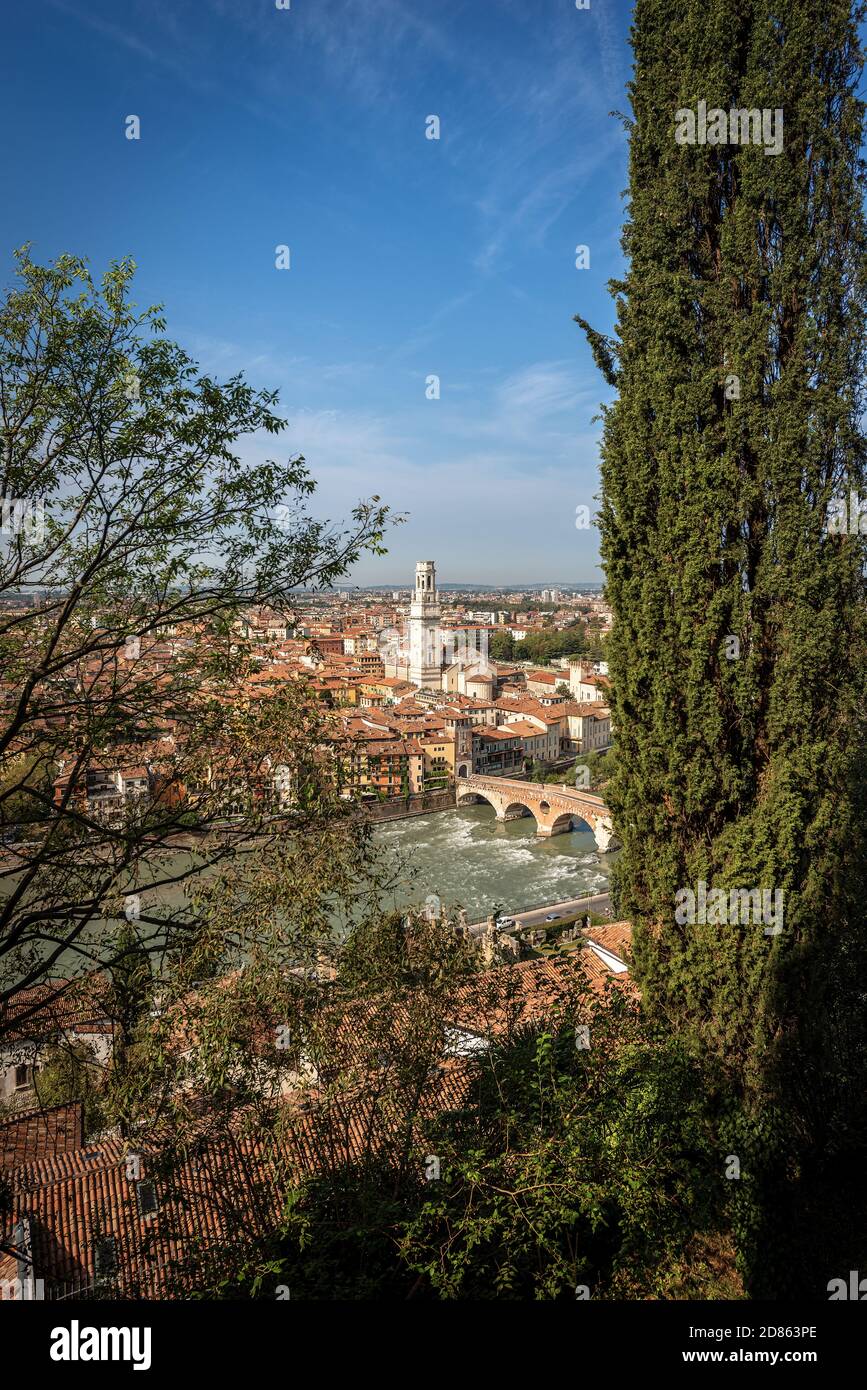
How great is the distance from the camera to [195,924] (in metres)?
2.84

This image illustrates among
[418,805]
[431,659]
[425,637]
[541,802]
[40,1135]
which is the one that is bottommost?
[418,805]

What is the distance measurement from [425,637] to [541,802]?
75.8 feet

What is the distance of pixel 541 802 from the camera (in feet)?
77.3

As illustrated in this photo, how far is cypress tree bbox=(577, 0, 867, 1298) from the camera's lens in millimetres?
3611

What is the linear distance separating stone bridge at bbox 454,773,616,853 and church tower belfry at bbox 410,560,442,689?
18725 millimetres

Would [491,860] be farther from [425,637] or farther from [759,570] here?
[425,637]

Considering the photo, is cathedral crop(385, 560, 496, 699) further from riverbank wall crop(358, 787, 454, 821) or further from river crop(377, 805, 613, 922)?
river crop(377, 805, 613, 922)

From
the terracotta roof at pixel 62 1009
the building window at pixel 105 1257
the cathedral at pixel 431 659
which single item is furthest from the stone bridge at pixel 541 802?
the terracotta roof at pixel 62 1009

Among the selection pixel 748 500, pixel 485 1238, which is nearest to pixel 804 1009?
pixel 485 1238

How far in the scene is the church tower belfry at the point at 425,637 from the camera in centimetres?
4444

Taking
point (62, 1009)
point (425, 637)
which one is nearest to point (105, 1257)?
point (62, 1009)

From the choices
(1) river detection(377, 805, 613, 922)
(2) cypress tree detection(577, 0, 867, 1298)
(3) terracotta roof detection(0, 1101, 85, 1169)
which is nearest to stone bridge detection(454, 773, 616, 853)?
(1) river detection(377, 805, 613, 922)

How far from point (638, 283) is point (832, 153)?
1.07m

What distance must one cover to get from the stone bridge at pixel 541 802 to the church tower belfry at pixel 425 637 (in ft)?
61.4
